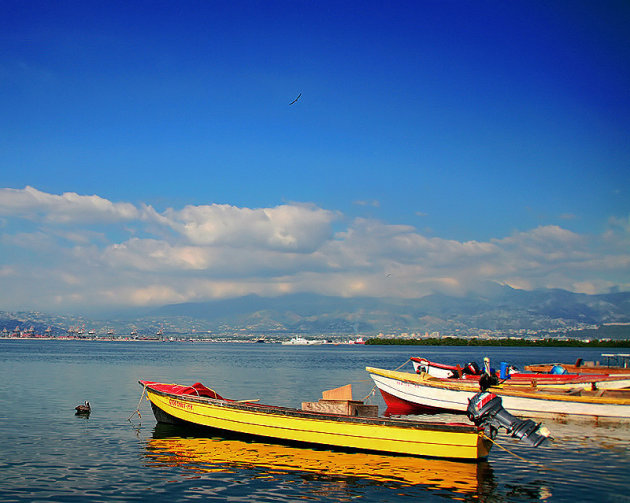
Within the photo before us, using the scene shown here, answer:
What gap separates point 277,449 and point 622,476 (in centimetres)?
1165

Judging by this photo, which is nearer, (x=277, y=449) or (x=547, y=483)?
(x=547, y=483)

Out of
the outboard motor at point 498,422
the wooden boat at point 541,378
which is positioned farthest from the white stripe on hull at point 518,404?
the outboard motor at point 498,422

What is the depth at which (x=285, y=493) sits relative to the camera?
52.1 ft

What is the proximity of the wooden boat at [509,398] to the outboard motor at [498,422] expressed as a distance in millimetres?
9417

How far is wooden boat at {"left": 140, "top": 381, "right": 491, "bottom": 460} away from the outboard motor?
1.32 ft

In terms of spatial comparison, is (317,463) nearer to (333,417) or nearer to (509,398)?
(333,417)

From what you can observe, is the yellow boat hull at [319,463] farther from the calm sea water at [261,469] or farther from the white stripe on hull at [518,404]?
the white stripe on hull at [518,404]

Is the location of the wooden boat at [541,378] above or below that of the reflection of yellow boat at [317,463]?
above

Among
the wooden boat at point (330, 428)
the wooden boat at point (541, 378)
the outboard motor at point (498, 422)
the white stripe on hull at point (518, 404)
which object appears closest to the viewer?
the outboard motor at point (498, 422)

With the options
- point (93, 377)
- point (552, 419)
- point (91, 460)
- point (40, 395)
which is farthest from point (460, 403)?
point (93, 377)

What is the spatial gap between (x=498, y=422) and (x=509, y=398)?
11592mm

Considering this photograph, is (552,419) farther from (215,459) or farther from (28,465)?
(28,465)

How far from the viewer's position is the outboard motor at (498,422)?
18.1m

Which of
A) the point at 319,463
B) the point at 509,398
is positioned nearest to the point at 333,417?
the point at 319,463
